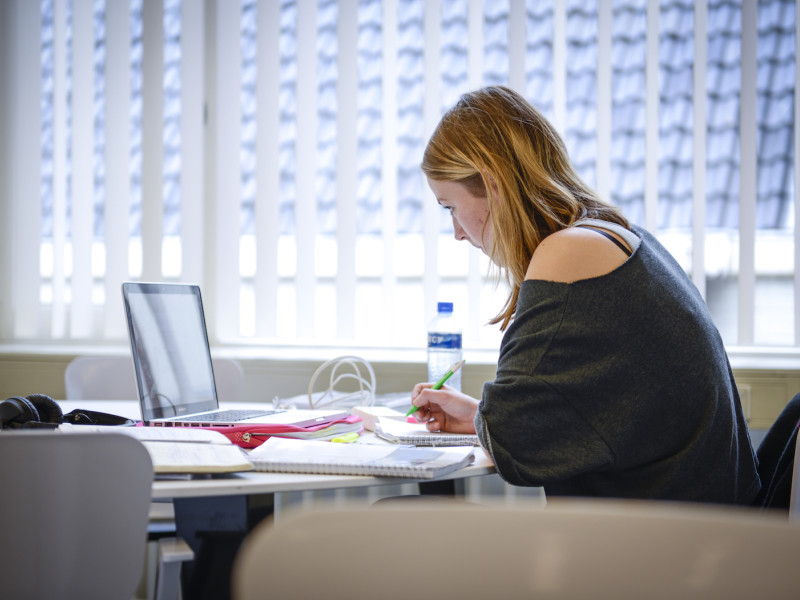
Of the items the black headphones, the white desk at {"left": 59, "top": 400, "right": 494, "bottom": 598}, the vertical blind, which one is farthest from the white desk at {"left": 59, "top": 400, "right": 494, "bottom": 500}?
the vertical blind

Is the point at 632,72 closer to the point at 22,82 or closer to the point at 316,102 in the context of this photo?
the point at 316,102

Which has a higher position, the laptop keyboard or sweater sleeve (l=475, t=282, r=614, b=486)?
sweater sleeve (l=475, t=282, r=614, b=486)

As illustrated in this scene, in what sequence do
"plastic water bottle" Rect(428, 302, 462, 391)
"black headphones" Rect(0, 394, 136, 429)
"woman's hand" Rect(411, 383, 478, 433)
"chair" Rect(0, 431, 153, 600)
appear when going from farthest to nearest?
1. "plastic water bottle" Rect(428, 302, 462, 391)
2. "woman's hand" Rect(411, 383, 478, 433)
3. "black headphones" Rect(0, 394, 136, 429)
4. "chair" Rect(0, 431, 153, 600)

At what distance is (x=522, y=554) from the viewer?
0.48m

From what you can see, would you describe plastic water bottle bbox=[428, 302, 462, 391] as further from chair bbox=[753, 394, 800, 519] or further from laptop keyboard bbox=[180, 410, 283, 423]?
chair bbox=[753, 394, 800, 519]

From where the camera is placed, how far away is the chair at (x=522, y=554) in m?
0.46

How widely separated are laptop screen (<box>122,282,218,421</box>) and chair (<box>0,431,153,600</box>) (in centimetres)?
48

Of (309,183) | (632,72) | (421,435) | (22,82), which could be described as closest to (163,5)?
(22,82)

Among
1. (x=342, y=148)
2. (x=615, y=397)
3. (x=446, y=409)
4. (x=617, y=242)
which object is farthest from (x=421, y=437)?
(x=342, y=148)

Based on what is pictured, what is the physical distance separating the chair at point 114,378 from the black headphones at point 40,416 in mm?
796

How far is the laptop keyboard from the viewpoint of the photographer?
61.5 inches

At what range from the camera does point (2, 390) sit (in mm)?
2688

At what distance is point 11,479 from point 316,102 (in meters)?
1.98

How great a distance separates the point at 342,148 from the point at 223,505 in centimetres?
176
